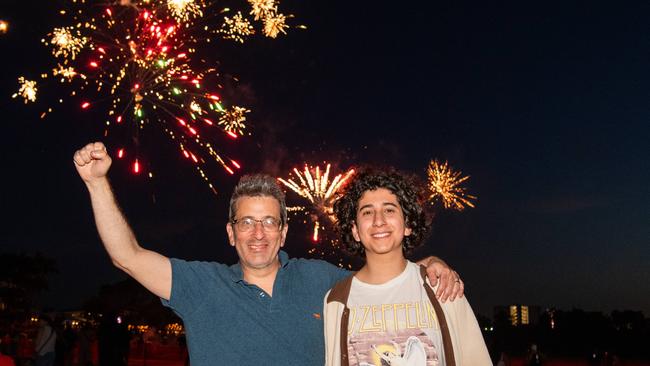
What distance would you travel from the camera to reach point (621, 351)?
44719mm

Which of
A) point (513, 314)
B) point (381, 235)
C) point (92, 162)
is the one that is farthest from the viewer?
point (513, 314)

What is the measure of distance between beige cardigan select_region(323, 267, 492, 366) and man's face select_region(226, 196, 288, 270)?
0.61 metres

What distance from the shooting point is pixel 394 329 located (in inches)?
144

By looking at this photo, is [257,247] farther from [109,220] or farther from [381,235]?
[109,220]

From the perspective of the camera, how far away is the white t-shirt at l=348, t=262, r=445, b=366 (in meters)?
3.60

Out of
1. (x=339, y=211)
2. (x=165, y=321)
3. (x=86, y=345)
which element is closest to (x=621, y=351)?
(x=86, y=345)

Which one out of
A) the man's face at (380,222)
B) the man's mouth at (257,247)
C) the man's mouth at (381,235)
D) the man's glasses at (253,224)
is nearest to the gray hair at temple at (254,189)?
the man's glasses at (253,224)

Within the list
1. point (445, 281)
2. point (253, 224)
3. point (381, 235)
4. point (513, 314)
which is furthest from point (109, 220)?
point (513, 314)

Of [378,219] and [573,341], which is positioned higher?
[378,219]

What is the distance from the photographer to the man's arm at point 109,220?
3707mm

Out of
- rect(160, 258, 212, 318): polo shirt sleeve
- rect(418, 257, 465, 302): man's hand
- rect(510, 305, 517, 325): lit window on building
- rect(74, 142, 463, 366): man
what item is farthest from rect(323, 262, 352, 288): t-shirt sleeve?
rect(510, 305, 517, 325): lit window on building

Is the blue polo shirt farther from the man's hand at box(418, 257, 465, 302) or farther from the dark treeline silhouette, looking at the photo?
the dark treeline silhouette

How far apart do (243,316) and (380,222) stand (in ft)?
3.82

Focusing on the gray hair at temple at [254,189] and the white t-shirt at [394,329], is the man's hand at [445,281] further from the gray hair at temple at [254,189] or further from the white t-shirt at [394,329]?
the gray hair at temple at [254,189]
